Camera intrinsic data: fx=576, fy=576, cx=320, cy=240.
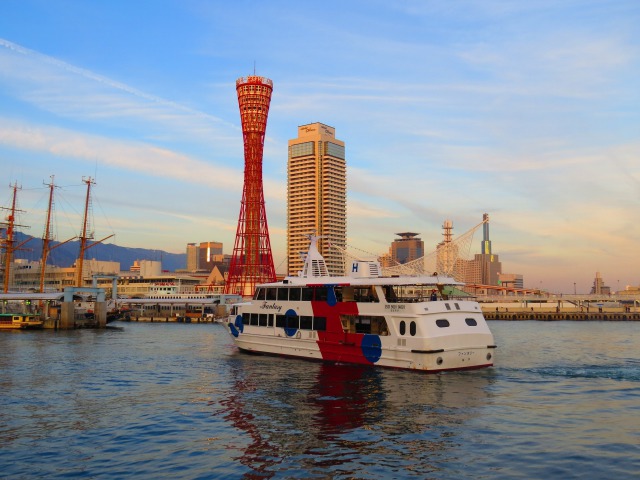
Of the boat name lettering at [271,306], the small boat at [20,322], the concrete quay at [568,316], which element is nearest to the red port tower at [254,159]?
the small boat at [20,322]

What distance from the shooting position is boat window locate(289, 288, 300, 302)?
127ft

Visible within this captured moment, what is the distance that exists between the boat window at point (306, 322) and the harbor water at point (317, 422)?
2.36 metres

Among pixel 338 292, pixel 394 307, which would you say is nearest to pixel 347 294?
pixel 338 292

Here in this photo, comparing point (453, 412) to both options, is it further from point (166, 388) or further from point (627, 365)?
point (627, 365)

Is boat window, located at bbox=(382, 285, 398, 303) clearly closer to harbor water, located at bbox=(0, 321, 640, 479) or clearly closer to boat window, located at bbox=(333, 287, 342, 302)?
boat window, located at bbox=(333, 287, 342, 302)

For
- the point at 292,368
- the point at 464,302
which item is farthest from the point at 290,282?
the point at 464,302

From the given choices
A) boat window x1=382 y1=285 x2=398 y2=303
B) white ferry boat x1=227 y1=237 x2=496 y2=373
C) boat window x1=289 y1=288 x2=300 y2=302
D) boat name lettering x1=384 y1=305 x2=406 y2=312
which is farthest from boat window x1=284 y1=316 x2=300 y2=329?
boat name lettering x1=384 y1=305 x2=406 y2=312

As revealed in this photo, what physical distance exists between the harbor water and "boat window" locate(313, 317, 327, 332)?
2383 mm

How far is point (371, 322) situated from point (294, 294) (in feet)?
22.8

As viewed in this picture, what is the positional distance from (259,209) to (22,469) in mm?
103010

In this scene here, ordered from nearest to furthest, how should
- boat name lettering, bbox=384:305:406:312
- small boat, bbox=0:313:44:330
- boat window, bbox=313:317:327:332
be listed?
boat name lettering, bbox=384:305:406:312 < boat window, bbox=313:317:327:332 < small boat, bbox=0:313:44:330

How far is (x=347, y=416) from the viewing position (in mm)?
22547

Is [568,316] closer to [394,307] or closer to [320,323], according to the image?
[320,323]

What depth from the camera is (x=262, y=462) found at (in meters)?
16.8
